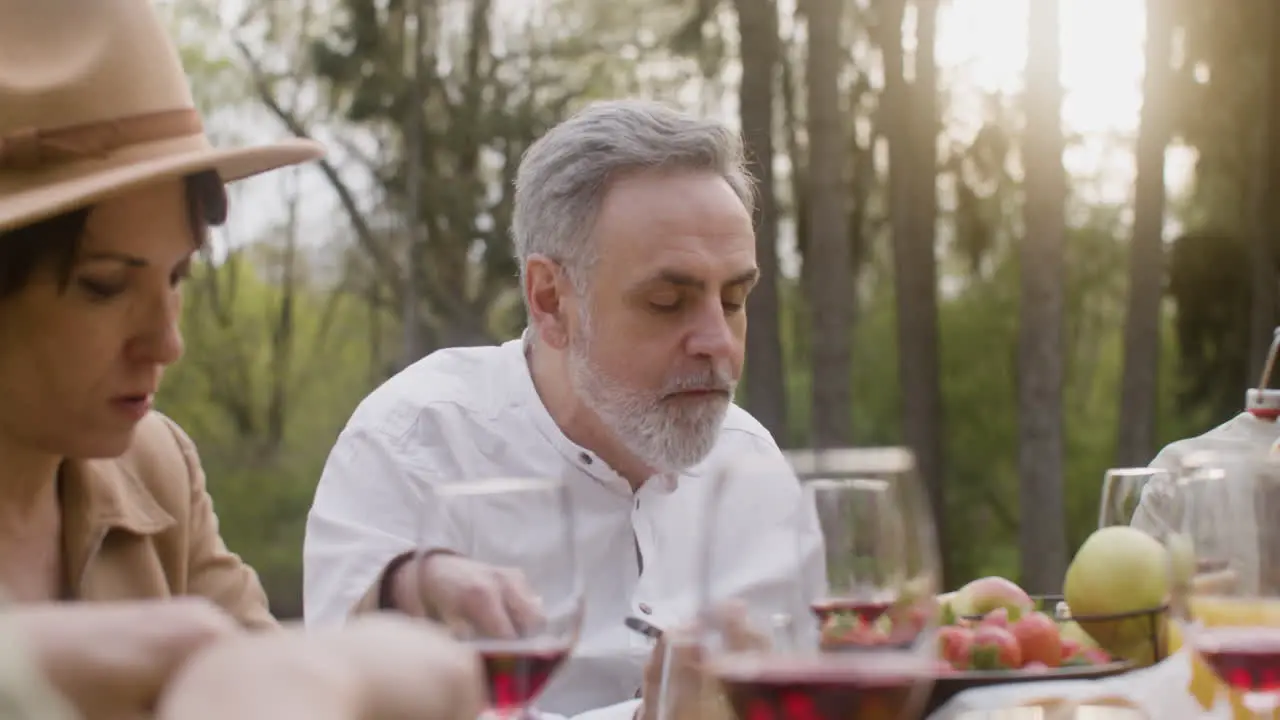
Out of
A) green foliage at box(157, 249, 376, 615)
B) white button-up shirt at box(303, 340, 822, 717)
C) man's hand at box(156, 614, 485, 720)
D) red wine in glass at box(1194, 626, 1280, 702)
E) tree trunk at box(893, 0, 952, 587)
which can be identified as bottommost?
green foliage at box(157, 249, 376, 615)

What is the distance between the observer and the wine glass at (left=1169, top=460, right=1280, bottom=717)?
1.70 m

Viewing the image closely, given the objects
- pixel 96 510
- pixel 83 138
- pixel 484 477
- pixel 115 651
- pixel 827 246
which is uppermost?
pixel 83 138

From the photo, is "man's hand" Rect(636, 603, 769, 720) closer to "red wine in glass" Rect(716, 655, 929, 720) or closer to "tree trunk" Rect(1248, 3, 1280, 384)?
"red wine in glass" Rect(716, 655, 929, 720)

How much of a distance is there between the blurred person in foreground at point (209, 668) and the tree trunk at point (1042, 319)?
1036 cm

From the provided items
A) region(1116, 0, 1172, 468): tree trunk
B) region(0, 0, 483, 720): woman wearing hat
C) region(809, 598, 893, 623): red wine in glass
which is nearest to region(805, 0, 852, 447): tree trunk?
region(1116, 0, 1172, 468): tree trunk

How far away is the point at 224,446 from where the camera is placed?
67.7ft

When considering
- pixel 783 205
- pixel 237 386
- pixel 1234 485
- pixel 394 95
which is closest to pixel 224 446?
pixel 237 386

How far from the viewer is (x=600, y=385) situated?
3.29m

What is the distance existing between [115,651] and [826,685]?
0.56 metres

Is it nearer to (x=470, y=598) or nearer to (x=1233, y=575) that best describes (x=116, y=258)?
(x=470, y=598)

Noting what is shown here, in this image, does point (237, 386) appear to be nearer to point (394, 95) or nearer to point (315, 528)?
point (394, 95)

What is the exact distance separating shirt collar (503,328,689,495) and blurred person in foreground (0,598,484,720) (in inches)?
92.8

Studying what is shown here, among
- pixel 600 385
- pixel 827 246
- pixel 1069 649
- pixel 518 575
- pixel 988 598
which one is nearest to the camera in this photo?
pixel 518 575

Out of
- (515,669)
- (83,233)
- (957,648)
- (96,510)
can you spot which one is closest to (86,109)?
(83,233)
